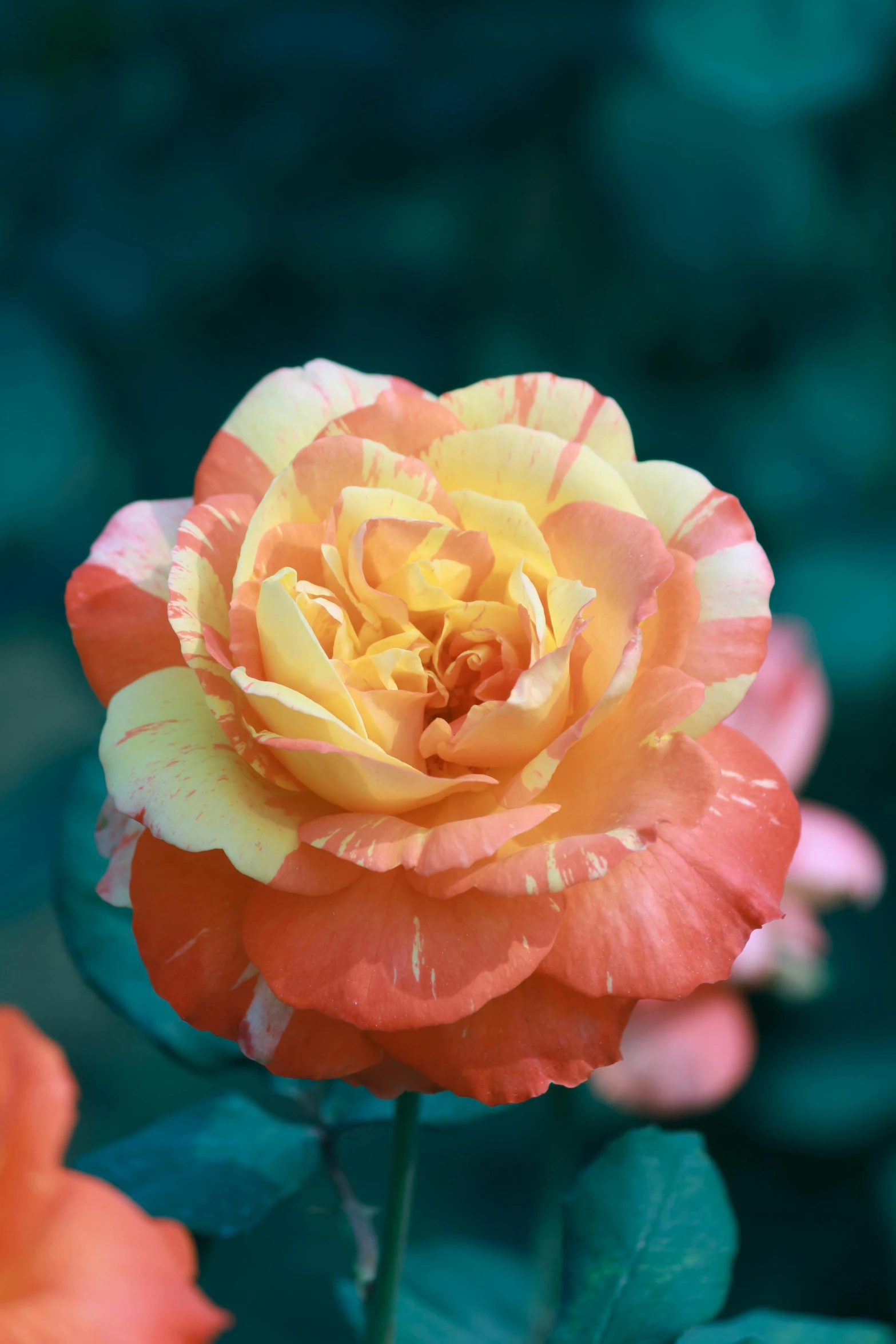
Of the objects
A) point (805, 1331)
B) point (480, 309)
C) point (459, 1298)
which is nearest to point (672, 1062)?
point (459, 1298)

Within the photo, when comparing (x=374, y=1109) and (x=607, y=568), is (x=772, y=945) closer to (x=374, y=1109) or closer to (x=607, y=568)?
(x=374, y=1109)

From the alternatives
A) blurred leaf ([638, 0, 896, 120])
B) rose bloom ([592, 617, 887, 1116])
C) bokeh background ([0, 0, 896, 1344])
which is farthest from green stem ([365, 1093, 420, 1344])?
blurred leaf ([638, 0, 896, 120])

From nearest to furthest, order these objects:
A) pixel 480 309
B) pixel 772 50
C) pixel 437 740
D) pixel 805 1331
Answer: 1. pixel 437 740
2. pixel 805 1331
3. pixel 772 50
4. pixel 480 309

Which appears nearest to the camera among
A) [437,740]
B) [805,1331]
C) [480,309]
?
[437,740]

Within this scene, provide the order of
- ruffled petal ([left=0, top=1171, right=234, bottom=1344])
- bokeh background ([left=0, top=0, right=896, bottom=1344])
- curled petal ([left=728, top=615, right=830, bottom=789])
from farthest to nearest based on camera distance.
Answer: bokeh background ([left=0, top=0, right=896, bottom=1344]) < curled petal ([left=728, top=615, right=830, bottom=789]) < ruffled petal ([left=0, top=1171, right=234, bottom=1344])

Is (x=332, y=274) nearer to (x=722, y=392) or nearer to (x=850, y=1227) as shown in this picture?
(x=722, y=392)

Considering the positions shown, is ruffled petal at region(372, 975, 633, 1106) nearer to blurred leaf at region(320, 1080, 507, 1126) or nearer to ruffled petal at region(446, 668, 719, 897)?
ruffled petal at region(446, 668, 719, 897)
